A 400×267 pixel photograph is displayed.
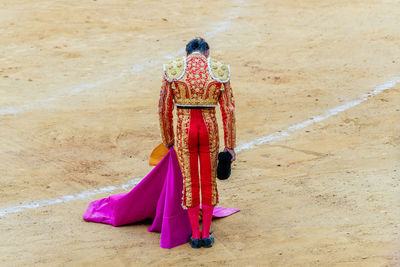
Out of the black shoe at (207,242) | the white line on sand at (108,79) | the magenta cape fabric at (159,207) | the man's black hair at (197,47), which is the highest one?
the man's black hair at (197,47)

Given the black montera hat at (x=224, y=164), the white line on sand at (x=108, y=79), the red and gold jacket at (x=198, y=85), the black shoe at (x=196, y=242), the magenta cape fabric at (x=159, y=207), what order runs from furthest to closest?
the white line on sand at (x=108, y=79)
the magenta cape fabric at (x=159, y=207)
the black shoe at (x=196, y=242)
the black montera hat at (x=224, y=164)
the red and gold jacket at (x=198, y=85)

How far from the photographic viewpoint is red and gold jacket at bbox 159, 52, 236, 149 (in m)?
4.72

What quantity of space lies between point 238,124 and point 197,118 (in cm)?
289

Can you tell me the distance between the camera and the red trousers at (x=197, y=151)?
4816 millimetres

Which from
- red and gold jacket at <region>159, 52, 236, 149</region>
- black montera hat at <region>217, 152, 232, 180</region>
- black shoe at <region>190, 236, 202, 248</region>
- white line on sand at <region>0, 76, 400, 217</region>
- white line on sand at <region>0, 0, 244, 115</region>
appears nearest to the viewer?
red and gold jacket at <region>159, 52, 236, 149</region>

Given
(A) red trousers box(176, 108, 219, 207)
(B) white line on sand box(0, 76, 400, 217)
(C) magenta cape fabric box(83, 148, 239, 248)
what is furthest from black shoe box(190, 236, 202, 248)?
(B) white line on sand box(0, 76, 400, 217)

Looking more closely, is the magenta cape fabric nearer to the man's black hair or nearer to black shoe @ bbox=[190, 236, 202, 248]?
black shoe @ bbox=[190, 236, 202, 248]

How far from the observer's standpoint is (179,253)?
16.0 feet

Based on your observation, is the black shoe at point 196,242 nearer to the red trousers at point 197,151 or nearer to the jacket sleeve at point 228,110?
the red trousers at point 197,151

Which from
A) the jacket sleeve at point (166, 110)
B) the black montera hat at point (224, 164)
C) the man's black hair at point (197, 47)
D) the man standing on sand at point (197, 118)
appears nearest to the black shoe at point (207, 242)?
the man standing on sand at point (197, 118)

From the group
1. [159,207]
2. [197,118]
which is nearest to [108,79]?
[159,207]

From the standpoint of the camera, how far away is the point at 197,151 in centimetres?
492

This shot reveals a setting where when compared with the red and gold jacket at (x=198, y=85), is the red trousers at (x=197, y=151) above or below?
below

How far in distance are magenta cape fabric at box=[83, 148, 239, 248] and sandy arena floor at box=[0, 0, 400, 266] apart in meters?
0.09
